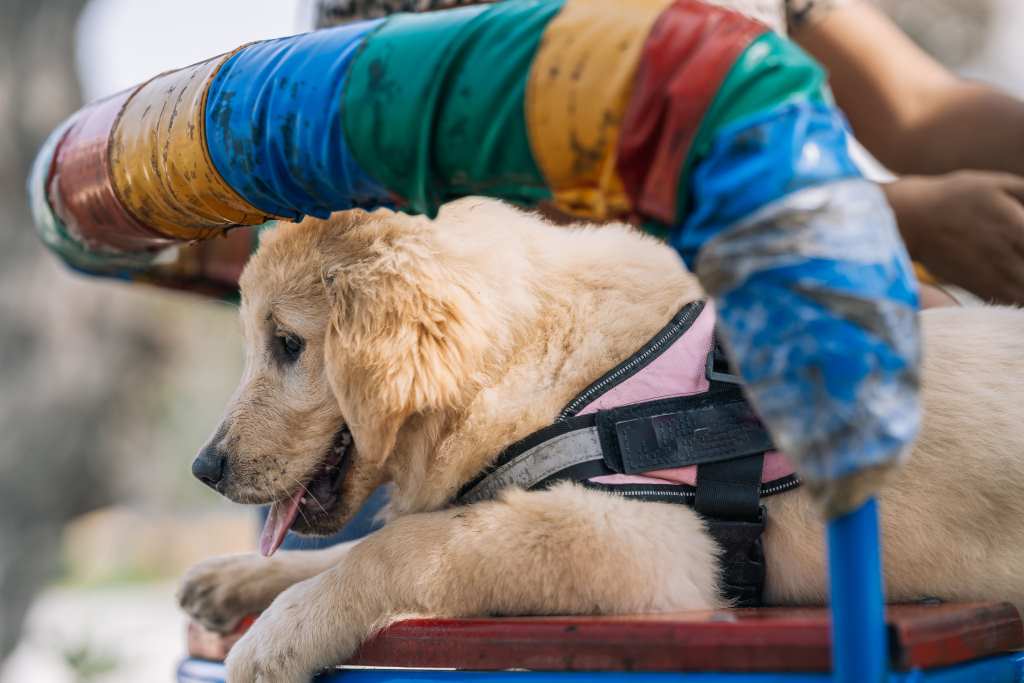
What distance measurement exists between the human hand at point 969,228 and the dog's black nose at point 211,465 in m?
1.77

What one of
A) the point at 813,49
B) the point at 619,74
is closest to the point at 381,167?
the point at 619,74

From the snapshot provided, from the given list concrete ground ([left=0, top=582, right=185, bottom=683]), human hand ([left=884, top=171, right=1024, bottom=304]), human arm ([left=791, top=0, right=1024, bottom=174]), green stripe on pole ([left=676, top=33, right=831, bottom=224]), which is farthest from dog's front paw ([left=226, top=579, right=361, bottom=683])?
concrete ground ([left=0, top=582, right=185, bottom=683])

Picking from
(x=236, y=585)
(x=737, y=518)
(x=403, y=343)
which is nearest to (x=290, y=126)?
(x=403, y=343)

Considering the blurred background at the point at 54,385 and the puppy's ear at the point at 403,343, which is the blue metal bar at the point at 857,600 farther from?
the blurred background at the point at 54,385

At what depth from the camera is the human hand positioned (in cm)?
225

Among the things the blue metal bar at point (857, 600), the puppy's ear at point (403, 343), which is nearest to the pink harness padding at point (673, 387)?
the puppy's ear at point (403, 343)

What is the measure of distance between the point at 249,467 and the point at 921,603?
4.36ft

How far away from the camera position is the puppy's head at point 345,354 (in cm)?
181

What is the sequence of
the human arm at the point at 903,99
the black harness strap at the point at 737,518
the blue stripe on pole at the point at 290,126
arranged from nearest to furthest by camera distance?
the blue stripe on pole at the point at 290,126
the black harness strap at the point at 737,518
the human arm at the point at 903,99

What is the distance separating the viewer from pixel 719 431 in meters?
1.61

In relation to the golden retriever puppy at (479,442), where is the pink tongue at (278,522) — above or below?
below

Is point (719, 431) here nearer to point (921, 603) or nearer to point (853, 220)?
point (921, 603)

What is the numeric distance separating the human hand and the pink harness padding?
0.95 meters

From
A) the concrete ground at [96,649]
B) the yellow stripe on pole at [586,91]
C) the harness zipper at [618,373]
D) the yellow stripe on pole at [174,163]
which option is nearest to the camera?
the yellow stripe on pole at [586,91]
